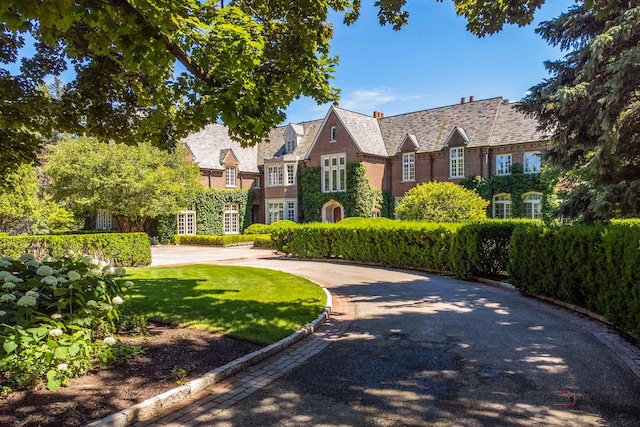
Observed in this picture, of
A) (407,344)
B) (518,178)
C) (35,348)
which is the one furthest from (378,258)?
(518,178)

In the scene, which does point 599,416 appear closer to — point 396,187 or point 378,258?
point 378,258

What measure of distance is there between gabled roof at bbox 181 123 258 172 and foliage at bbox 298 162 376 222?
6654 millimetres

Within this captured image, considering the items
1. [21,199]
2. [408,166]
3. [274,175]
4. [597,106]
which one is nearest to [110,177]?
[21,199]

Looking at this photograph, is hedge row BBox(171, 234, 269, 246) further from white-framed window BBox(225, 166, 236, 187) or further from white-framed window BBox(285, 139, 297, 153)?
white-framed window BBox(285, 139, 297, 153)

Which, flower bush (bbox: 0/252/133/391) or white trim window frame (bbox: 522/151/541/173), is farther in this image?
white trim window frame (bbox: 522/151/541/173)

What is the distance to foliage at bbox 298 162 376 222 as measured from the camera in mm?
34719

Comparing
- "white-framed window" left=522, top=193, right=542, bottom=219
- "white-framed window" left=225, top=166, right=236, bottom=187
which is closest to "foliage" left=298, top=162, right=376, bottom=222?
"white-framed window" left=225, top=166, right=236, bottom=187

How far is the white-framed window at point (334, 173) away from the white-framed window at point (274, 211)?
5.52 metres

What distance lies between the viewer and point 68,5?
4.18m

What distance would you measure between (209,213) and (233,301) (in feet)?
98.9

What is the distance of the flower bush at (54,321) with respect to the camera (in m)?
4.55

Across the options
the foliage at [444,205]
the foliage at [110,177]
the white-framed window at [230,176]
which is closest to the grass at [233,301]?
the foliage at [444,205]

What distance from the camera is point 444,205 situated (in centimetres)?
2127

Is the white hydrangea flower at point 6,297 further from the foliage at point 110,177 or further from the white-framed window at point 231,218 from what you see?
the white-framed window at point 231,218
